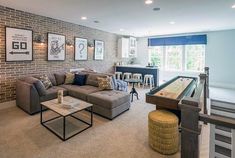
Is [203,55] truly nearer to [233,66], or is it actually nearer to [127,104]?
[233,66]

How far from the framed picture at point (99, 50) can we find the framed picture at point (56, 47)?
71.3 inches

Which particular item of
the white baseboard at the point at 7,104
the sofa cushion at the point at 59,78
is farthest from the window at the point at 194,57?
the white baseboard at the point at 7,104

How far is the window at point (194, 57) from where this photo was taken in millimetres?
7859

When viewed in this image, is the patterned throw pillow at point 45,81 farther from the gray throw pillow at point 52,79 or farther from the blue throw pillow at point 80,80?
the blue throw pillow at point 80,80

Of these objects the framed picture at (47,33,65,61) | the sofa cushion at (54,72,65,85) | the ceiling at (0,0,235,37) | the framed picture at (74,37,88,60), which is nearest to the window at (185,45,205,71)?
the ceiling at (0,0,235,37)

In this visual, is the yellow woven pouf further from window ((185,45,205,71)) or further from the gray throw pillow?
window ((185,45,205,71))

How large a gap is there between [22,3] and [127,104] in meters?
3.68

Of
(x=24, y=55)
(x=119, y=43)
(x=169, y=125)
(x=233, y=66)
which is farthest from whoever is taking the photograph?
(x=119, y=43)

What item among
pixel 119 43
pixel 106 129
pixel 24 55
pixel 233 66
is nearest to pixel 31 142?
pixel 106 129

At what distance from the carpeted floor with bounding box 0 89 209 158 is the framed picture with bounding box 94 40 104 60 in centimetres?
407

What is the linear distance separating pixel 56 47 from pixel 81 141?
3732 millimetres

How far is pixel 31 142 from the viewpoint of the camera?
255cm

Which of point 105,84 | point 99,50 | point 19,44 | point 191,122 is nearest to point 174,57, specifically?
point 99,50

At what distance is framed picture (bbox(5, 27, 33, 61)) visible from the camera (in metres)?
4.04
